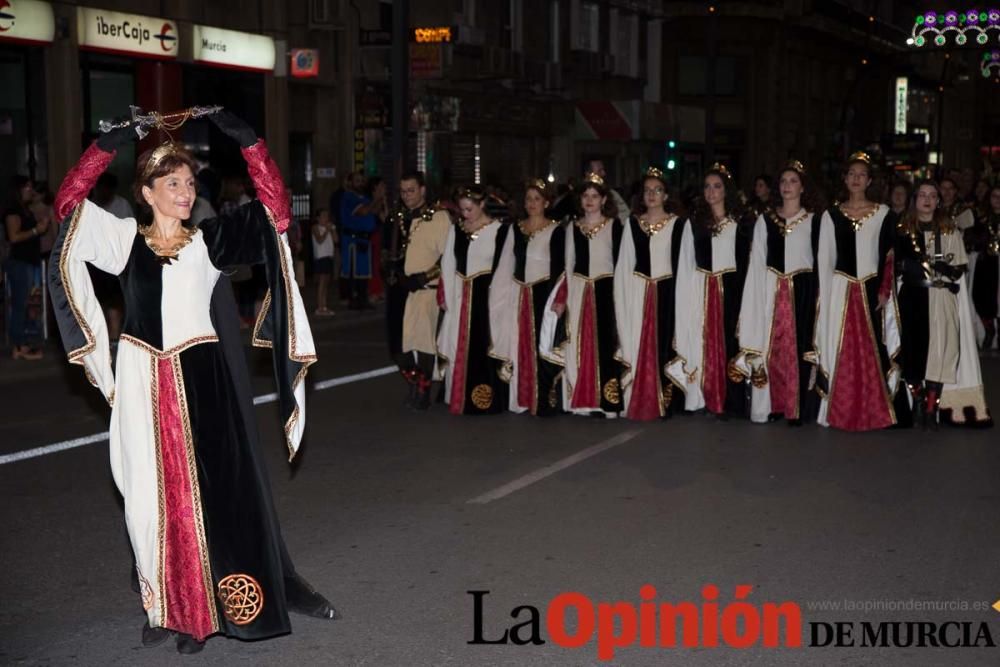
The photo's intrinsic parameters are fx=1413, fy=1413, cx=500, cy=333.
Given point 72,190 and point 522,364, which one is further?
point 522,364

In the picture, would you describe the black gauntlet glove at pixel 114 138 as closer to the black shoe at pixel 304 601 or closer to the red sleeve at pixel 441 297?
the black shoe at pixel 304 601

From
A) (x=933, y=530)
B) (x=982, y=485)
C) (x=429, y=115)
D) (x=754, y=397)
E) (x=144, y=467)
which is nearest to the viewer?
(x=144, y=467)

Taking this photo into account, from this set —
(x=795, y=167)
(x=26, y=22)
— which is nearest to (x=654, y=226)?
(x=795, y=167)

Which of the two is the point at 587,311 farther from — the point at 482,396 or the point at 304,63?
the point at 304,63

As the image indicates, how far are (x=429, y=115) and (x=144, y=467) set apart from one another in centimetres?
2267

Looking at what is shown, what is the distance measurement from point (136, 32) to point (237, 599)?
1679 cm

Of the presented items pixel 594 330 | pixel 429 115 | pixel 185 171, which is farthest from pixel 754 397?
pixel 429 115

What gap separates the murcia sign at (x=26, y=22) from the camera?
58.7ft

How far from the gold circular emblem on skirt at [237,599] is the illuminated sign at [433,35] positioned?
19.1 meters

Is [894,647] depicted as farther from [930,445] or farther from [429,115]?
[429,115]

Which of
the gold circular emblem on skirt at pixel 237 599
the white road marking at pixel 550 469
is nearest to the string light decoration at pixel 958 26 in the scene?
the white road marking at pixel 550 469

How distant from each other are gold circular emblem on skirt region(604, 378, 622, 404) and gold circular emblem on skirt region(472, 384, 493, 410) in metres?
0.89

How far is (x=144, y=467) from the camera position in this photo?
16.9ft

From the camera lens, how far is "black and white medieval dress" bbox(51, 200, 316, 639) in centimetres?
515
